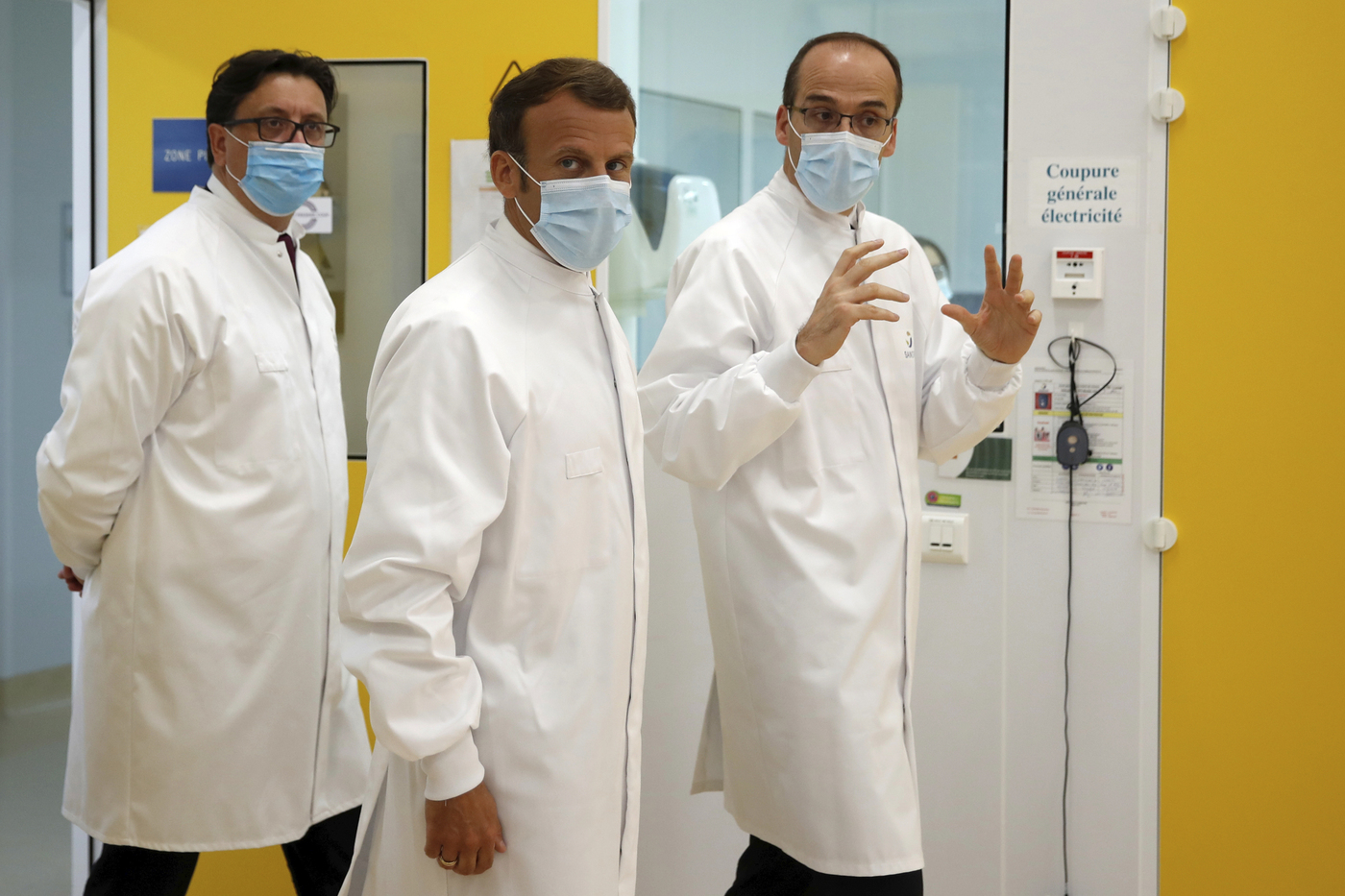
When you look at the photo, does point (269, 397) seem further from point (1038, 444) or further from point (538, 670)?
point (1038, 444)

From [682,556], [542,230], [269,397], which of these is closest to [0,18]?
[269,397]

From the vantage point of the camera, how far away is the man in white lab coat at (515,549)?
1341 millimetres

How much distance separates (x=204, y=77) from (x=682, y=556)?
174 centimetres

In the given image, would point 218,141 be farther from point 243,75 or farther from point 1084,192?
point 1084,192

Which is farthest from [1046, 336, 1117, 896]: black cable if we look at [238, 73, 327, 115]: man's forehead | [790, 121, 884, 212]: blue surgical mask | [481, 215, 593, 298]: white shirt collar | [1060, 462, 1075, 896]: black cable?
[238, 73, 327, 115]: man's forehead

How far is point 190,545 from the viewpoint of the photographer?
201cm

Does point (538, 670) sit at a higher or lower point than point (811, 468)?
lower

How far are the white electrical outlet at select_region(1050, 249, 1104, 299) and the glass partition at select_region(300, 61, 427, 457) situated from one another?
153 cm

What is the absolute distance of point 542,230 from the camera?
153 centimetres

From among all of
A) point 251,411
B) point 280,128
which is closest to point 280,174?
point 280,128

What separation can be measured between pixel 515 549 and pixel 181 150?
201cm

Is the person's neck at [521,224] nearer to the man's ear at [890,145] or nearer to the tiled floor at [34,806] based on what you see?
the man's ear at [890,145]

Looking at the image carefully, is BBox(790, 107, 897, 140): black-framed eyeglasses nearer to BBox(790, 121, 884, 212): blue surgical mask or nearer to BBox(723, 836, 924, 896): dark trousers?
BBox(790, 121, 884, 212): blue surgical mask

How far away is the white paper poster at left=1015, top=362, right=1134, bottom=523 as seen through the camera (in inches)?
95.6
